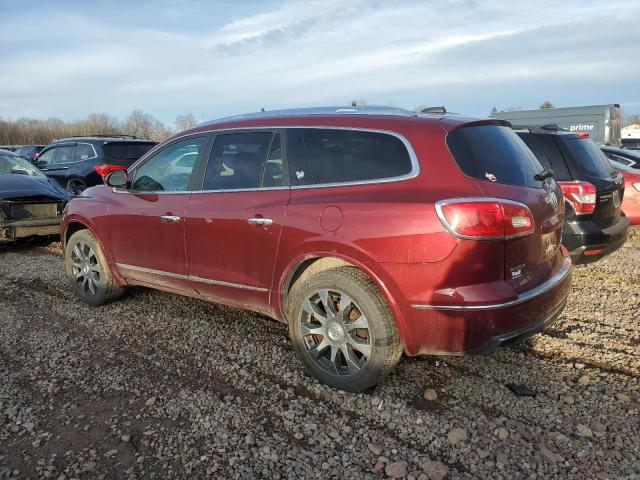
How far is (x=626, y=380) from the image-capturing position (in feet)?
11.8

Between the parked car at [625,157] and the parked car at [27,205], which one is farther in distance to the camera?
the parked car at [625,157]

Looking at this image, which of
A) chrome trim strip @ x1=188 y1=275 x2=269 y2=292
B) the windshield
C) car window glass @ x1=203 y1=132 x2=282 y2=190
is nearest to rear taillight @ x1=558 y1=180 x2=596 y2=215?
car window glass @ x1=203 y1=132 x2=282 y2=190

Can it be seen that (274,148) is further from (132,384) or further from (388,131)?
(132,384)

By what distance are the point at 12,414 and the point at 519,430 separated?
299 cm

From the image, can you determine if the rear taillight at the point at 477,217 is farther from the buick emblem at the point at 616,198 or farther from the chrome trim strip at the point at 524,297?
the buick emblem at the point at 616,198

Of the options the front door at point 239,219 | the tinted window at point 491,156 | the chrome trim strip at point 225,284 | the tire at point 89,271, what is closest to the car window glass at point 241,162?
the front door at point 239,219

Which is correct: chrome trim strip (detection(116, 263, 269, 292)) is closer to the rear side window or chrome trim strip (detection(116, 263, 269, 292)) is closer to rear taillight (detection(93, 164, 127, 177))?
the rear side window

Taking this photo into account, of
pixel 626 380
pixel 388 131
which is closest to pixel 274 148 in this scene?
pixel 388 131

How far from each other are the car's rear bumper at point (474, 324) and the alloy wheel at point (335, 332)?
0.34 meters

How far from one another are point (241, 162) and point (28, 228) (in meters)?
5.32

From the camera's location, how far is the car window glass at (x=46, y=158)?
12109mm

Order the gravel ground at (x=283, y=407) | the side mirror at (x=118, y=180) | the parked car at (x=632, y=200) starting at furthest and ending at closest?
the parked car at (x=632, y=200), the side mirror at (x=118, y=180), the gravel ground at (x=283, y=407)

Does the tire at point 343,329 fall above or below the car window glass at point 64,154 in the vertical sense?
below

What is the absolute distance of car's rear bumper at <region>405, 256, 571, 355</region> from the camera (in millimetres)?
3049
